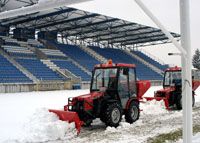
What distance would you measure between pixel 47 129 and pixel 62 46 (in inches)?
1329

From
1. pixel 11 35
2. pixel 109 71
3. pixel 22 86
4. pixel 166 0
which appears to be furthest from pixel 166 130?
pixel 11 35

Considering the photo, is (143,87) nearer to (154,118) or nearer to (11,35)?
(154,118)

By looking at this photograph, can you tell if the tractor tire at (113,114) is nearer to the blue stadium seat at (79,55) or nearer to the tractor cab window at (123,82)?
the tractor cab window at (123,82)

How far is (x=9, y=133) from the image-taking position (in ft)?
29.5

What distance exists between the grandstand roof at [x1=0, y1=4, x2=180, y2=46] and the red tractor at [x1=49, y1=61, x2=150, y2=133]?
1885 centimetres

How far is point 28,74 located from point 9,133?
74.1ft

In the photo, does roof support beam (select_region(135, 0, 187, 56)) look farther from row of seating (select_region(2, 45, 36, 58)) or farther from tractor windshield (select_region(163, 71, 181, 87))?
row of seating (select_region(2, 45, 36, 58))

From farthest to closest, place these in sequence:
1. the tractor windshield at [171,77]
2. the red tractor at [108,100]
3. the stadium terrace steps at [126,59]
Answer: the stadium terrace steps at [126,59] < the tractor windshield at [171,77] < the red tractor at [108,100]

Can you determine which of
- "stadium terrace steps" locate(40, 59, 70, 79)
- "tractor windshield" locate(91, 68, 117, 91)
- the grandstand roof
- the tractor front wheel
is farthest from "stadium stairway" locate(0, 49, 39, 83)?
the tractor front wheel

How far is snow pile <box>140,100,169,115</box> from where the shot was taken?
1326 cm

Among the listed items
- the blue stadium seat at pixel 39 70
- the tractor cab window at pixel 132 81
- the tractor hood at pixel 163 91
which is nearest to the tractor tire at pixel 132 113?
the tractor cab window at pixel 132 81

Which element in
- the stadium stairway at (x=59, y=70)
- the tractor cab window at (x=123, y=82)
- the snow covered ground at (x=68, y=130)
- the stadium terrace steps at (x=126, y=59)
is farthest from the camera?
the stadium terrace steps at (x=126, y=59)

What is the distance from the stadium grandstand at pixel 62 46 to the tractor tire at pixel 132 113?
54.6 ft

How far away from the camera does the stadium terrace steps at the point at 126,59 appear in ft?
145
